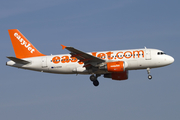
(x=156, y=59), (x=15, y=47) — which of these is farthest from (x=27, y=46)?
(x=156, y=59)

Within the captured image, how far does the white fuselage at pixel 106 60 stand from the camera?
4784 centimetres

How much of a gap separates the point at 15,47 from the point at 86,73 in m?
13.0

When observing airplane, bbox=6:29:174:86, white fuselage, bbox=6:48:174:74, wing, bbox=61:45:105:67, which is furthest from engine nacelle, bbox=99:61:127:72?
wing, bbox=61:45:105:67

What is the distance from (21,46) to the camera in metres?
54.3

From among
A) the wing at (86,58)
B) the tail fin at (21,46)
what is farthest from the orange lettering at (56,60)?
the wing at (86,58)

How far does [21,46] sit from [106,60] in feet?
48.7

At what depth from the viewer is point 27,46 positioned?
5441 cm

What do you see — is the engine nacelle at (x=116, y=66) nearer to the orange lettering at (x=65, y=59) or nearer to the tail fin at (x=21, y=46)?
the orange lettering at (x=65, y=59)

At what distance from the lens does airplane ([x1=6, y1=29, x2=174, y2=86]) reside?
47500 mm

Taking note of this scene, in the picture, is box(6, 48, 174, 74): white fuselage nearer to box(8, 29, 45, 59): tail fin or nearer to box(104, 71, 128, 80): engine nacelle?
box(8, 29, 45, 59): tail fin

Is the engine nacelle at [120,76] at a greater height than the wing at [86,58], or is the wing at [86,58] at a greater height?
the wing at [86,58]

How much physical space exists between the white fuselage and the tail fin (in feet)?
6.12

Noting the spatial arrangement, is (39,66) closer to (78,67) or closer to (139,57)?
(78,67)

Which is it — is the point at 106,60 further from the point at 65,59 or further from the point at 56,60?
the point at 56,60
